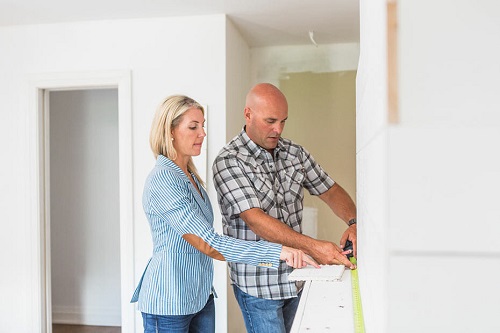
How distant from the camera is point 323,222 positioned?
494 cm

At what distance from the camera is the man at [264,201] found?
7.22ft

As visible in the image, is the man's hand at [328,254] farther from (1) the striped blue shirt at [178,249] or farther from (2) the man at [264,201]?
(1) the striped blue shirt at [178,249]

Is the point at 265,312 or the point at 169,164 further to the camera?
the point at 265,312

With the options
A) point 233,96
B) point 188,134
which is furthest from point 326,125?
point 188,134

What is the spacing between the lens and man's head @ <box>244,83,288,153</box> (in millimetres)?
2408
